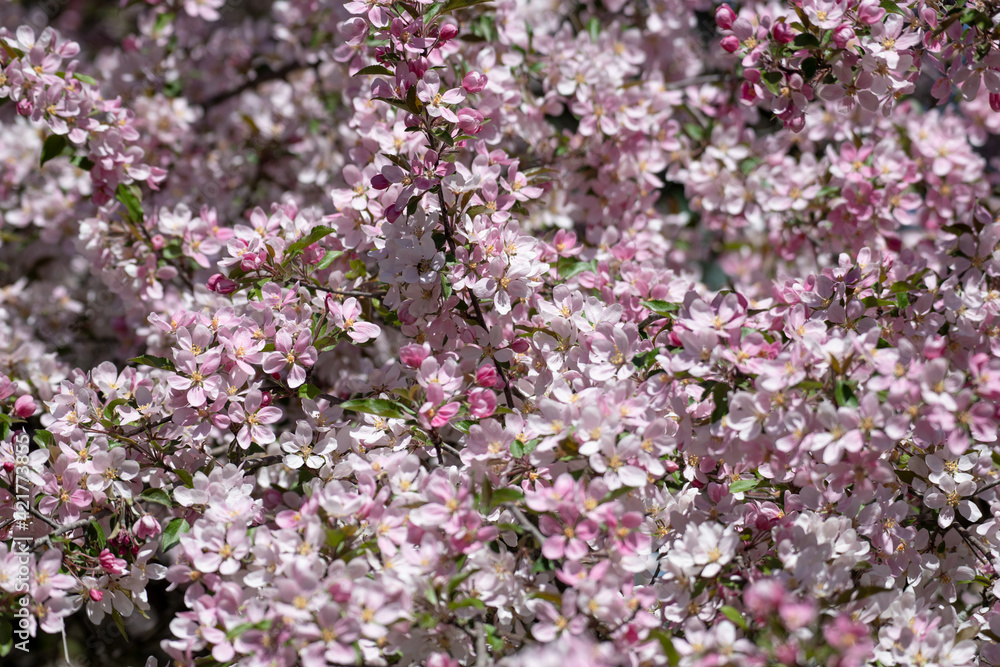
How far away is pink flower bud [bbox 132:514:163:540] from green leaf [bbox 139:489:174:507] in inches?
1.7

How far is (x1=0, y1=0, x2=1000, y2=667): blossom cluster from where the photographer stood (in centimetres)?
161

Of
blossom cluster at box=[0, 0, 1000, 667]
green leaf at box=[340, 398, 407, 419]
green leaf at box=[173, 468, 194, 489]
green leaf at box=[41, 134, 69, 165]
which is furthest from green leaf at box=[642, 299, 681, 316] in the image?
green leaf at box=[41, 134, 69, 165]

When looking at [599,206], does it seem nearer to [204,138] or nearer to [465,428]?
[465,428]

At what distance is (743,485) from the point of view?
188cm

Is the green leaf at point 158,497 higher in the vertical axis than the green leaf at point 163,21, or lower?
lower

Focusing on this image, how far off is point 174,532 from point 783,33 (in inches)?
83.2

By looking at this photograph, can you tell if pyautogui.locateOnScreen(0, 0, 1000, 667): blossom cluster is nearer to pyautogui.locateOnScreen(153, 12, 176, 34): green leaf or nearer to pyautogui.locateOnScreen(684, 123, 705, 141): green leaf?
pyautogui.locateOnScreen(684, 123, 705, 141): green leaf

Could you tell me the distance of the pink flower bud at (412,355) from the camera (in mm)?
1914

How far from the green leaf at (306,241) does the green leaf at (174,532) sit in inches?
29.8

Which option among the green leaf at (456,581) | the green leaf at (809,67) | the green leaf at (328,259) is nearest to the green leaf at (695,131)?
the green leaf at (809,67)

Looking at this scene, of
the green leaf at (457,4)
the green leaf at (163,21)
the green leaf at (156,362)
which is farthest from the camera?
the green leaf at (163,21)

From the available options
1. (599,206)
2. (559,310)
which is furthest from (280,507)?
(599,206)

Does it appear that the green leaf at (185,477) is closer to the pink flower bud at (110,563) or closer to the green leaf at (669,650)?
the pink flower bud at (110,563)

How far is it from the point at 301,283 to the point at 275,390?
0.32 metres
